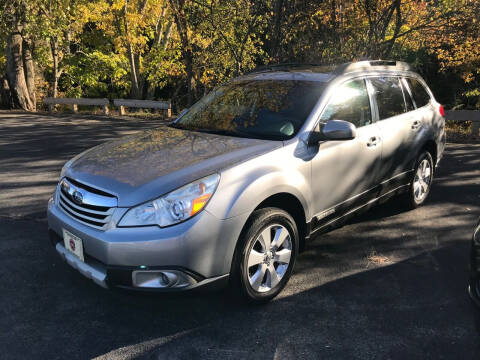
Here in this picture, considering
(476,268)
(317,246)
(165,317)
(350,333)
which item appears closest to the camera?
(476,268)

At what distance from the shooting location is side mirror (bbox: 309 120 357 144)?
3.38 meters

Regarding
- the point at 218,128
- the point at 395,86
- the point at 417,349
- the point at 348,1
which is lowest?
the point at 417,349

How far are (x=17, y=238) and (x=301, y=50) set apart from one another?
30.3 feet

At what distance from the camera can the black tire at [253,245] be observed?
2943 mm

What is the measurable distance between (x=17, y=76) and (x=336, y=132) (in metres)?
21.0

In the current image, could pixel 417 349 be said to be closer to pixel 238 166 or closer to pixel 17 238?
pixel 238 166

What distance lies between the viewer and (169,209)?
272 centimetres

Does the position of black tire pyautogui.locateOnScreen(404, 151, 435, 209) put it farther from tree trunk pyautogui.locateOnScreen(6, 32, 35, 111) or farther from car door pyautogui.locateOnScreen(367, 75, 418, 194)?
tree trunk pyautogui.locateOnScreen(6, 32, 35, 111)

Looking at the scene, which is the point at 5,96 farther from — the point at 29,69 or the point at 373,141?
the point at 373,141

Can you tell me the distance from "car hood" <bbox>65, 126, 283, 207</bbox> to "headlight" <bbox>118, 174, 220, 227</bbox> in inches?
2.0

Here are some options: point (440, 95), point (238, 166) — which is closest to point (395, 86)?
point (238, 166)

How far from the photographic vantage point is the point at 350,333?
9.46 ft

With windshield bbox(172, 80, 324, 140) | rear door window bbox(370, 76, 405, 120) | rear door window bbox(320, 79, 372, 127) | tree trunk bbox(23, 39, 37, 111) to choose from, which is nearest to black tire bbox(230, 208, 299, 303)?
windshield bbox(172, 80, 324, 140)

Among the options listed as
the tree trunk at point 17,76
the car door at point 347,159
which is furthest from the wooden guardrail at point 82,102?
the car door at point 347,159
